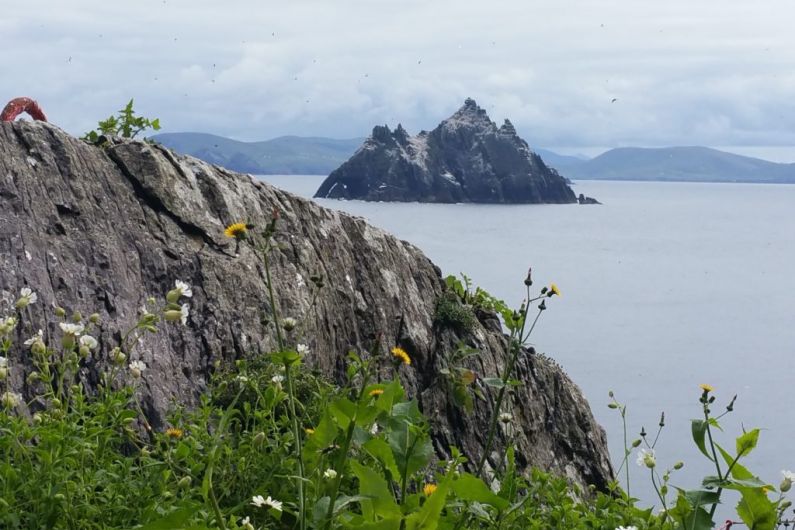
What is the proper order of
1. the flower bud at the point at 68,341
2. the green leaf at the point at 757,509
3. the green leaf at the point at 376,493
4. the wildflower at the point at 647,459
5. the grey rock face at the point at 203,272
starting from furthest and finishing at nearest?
the grey rock face at the point at 203,272
the wildflower at the point at 647,459
the flower bud at the point at 68,341
the green leaf at the point at 757,509
the green leaf at the point at 376,493

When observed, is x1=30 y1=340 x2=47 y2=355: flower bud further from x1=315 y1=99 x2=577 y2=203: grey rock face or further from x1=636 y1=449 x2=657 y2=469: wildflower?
x1=315 y1=99 x2=577 y2=203: grey rock face

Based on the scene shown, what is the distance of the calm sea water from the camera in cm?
974

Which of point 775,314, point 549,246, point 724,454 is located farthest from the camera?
point 549,246

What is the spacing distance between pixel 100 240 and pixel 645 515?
12.4 ft

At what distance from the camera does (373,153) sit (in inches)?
2114

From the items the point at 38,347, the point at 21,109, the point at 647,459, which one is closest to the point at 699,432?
the point at 647,459

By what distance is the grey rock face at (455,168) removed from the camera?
2021 inches

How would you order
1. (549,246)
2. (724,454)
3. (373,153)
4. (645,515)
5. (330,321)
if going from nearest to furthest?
(724,454) < (645,515) < (330,321) < (549,246) < (373,153)

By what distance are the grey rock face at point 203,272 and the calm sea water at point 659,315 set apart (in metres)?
0.64

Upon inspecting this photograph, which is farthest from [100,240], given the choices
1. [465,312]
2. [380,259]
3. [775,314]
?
[775,314]

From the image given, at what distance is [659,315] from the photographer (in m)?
15.7

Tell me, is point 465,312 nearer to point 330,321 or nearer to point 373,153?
point 330,321

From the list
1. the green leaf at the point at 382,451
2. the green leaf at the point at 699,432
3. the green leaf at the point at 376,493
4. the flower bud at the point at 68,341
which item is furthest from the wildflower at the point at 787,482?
the flower bud at the point at 68,341

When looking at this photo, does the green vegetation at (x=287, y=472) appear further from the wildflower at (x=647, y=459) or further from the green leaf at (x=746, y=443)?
the wildflower at (x=647, y=459)
